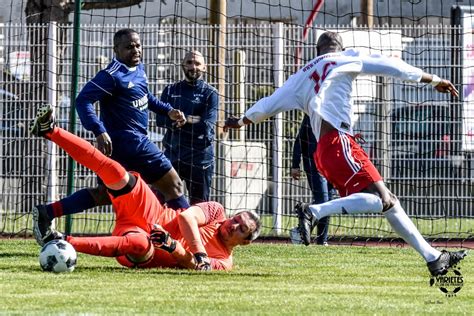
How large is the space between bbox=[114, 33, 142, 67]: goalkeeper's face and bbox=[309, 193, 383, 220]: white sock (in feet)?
8.06

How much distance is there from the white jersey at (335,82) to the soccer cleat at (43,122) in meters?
1.70

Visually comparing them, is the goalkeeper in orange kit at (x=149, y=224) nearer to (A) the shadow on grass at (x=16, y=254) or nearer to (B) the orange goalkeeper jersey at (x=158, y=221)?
(B) the orange goalkeeper jersey at (x=158, y=221)

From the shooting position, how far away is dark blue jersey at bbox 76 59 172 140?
10656mm

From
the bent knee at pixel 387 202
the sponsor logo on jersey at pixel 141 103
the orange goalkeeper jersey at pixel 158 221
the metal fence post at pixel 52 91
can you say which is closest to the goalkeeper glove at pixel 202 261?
the orange goalkeeper jersey at pixel 158 221

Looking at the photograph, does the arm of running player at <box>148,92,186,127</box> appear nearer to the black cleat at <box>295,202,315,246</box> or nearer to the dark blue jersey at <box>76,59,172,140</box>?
the dark blue jersey at <box>76,59,172,140</box>

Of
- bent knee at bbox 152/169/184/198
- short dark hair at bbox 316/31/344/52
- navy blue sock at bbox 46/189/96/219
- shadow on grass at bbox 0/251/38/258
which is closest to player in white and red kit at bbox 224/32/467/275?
short dark hair at bbox 316/31/344/52

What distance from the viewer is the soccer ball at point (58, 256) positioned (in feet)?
30.3

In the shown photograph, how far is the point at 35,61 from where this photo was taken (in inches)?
604

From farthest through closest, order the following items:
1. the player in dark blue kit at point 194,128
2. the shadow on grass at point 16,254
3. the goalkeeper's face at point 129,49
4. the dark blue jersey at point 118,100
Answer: the player in dark blue kit at point 194,128 < the shadow on grass at point 16,254 < the goalkeeper's face at point 129,49 < the dark blue jersey at point 118,100

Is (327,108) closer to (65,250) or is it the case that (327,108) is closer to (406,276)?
(406,276)

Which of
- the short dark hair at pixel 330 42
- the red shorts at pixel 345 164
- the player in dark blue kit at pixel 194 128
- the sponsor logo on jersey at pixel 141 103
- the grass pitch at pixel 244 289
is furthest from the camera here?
the player in dark blue kit at pixel 194 128

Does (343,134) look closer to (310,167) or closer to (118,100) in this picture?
(118,100)

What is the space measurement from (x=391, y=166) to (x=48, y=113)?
697 cm

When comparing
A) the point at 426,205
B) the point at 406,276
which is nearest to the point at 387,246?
the point at 426,205
